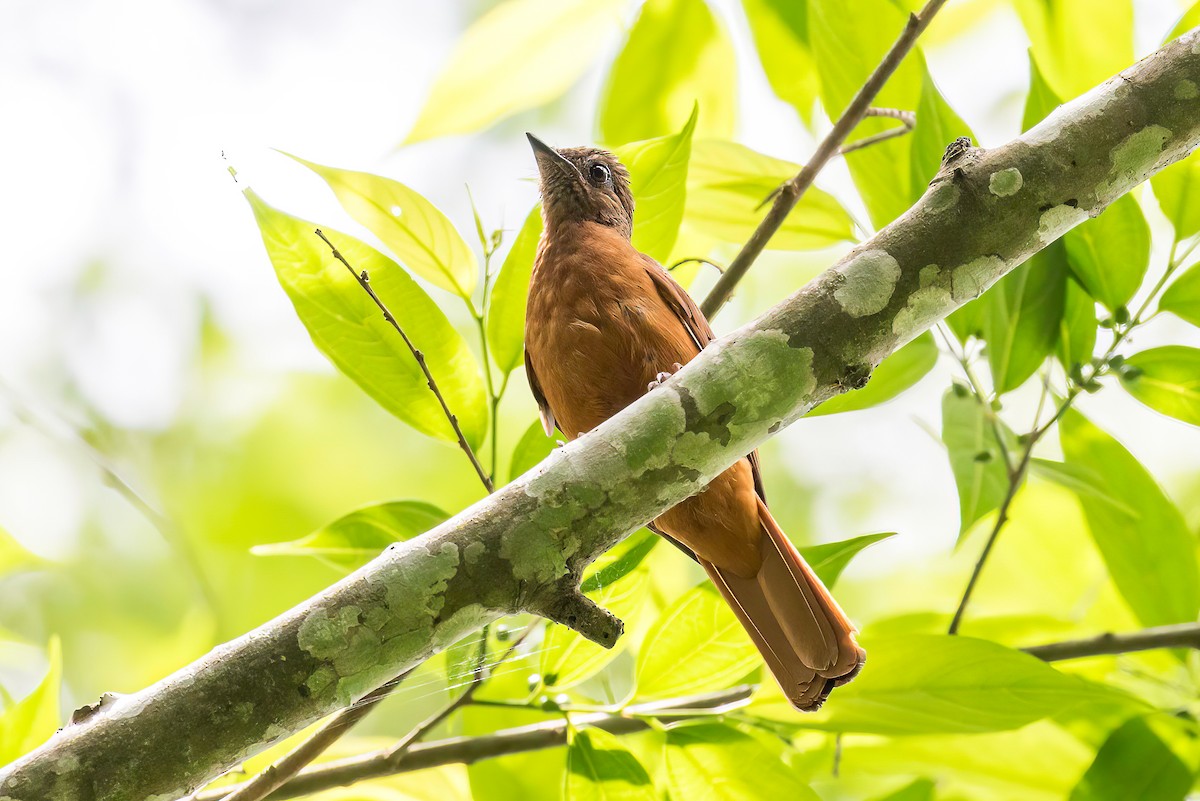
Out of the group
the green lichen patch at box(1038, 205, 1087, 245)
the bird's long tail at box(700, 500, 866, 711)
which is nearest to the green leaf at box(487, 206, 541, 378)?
the bird's long tail at box(700, 500, 866, 711)

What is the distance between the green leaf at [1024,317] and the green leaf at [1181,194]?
27cm

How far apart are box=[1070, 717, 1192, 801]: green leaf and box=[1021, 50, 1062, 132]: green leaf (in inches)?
56.2

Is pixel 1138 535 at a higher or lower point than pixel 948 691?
higher

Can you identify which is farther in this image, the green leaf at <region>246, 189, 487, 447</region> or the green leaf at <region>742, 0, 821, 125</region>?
the green leaf at <region>742, 0, 821, 125</region>

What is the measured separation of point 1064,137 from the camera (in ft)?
5.79

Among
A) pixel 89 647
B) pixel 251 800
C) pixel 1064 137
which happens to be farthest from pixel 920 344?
pixel 89 647

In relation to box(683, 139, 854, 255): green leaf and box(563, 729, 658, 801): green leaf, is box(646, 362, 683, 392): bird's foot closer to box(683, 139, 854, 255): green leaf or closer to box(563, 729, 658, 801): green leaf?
box(683, 139, 854, 255): green leaf

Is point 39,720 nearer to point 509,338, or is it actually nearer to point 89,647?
point 509,338

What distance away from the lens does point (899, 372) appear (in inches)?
96.0

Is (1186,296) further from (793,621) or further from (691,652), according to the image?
(691,652)

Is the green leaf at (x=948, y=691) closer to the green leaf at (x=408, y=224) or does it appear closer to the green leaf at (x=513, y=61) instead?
the green leaf at (x=408, y=224)

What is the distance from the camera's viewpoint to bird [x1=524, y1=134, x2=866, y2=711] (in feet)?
7.34

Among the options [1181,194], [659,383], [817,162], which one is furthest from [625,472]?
[1181,194]

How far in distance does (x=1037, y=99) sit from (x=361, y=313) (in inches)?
65.4
